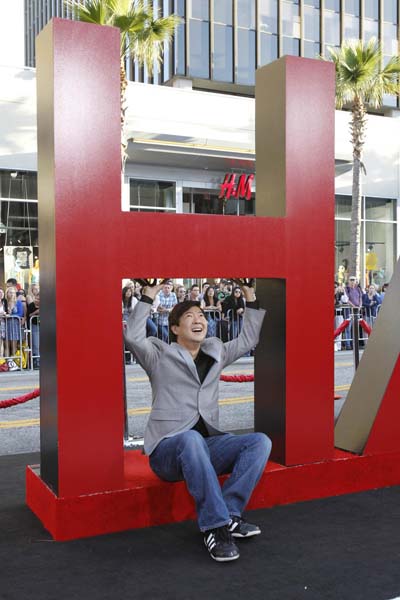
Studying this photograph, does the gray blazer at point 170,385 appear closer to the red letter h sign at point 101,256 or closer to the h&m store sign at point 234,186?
the red letter h sign at point 101,256

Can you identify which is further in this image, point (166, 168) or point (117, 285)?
point (166, 168)

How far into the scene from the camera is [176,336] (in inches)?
183

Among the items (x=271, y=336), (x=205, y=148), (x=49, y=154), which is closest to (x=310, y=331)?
(x=271, y=336)

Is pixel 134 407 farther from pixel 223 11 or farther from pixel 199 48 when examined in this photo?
pixel 223 11

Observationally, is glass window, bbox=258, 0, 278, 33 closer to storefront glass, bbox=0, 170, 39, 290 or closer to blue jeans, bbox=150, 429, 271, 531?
storefront glass, bbox=0, 170, 39, 290

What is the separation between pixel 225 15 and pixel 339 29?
19.5ft

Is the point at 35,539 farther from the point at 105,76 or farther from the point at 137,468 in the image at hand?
the point at 105,76

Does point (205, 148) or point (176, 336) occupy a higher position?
point (205, 148)

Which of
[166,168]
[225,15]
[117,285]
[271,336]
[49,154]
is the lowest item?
[271,336]

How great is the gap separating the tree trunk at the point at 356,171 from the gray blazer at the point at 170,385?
67.0 feet

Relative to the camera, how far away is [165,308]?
14.0 m

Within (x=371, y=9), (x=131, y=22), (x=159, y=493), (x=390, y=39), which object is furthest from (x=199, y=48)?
(x=159, y=493)

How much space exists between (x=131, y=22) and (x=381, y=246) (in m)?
13.7

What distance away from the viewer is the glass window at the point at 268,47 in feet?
95.7
